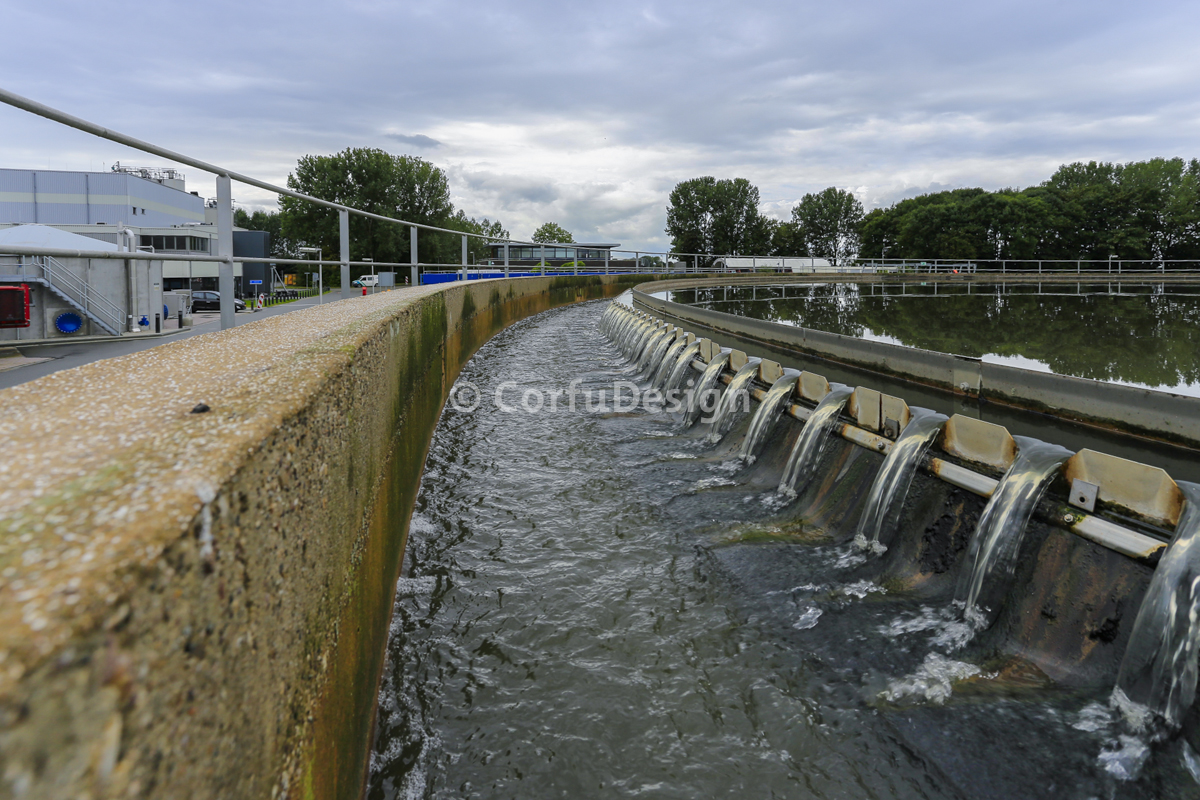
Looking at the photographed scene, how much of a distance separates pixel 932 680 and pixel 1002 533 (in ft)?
2.98

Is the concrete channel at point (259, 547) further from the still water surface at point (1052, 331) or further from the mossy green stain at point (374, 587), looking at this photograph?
the still water surface at point (1052, 331)

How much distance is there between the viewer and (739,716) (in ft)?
9.18

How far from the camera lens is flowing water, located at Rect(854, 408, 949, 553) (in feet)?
14.0

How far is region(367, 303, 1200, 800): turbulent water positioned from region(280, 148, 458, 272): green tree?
202 feet

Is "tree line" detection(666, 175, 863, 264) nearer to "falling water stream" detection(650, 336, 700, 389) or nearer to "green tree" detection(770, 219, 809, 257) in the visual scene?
"green tree" detection(770, 219, 809, 257)

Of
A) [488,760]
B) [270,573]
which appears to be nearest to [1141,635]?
[488,760]

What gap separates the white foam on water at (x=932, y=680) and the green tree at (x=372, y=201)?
63.1 metres

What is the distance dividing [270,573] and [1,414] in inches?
31.6

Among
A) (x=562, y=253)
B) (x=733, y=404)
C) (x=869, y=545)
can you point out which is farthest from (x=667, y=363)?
(x=562, y=253)

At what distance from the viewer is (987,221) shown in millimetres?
82125

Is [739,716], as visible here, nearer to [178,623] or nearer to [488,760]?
[488,760]

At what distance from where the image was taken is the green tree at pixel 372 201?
6438cm

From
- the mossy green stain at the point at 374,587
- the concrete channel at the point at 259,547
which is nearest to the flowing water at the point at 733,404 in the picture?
the concrete channel at the point at 259,547

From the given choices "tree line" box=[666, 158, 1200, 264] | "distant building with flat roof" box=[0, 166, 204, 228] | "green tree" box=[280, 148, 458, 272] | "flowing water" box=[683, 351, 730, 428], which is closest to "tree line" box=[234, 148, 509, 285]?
"green tree" box=[280, 148, 458, 272]
